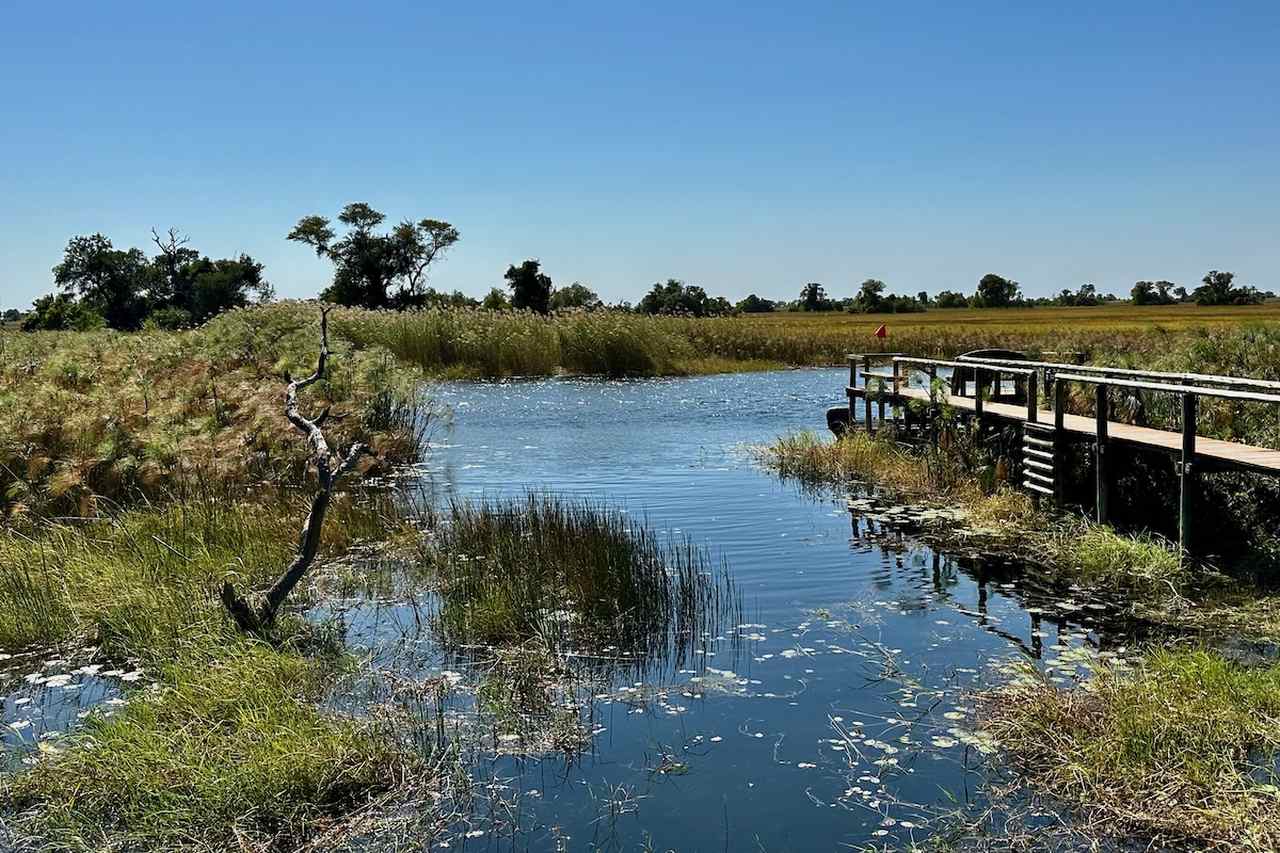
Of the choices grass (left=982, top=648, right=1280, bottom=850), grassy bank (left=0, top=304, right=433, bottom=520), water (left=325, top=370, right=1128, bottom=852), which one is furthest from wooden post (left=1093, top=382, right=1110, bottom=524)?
grassy bank (left=0, top=304, right=433, bottom=520)

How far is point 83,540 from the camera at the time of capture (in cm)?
1074

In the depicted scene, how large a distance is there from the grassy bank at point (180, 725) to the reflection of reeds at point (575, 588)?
139cm

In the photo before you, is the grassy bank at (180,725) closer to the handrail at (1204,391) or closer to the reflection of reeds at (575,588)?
the reflection of reeds at (575,588)

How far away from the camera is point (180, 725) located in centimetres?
666

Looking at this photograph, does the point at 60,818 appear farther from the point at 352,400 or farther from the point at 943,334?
the point at 943,334

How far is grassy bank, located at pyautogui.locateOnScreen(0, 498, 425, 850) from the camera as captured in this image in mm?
5754

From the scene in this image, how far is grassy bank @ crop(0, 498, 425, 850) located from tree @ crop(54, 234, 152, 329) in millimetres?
84663

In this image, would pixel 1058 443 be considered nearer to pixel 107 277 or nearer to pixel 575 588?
pixel 575 588

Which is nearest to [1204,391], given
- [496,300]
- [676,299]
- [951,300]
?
[496,300]

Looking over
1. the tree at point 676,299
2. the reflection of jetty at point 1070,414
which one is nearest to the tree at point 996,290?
the tree at point 676,299

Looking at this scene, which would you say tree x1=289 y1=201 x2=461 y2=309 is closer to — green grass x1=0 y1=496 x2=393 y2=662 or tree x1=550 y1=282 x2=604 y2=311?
tree x1=550 y1=282 x2=604 y2=311

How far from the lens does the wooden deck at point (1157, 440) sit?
10273 millimetres

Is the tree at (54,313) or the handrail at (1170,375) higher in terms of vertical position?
the tree at (54,313)

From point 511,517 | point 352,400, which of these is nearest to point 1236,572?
point 511,517
